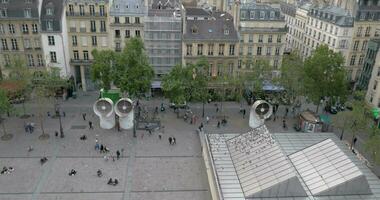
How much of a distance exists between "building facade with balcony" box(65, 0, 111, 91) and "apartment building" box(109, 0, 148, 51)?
4.09 feet

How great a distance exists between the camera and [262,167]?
1439 inches

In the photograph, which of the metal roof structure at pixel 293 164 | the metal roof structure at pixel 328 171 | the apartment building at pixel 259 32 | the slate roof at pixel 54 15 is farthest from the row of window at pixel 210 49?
the metal roof structure at pixel 328 171

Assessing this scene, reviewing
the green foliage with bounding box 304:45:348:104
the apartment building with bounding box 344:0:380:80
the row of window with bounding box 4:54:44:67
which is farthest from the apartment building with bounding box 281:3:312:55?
the row of window with bounding box 4:54:44:67

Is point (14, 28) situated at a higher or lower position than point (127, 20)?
lower

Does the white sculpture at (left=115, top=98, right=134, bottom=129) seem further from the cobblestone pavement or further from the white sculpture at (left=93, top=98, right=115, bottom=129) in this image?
the cobblestone pavement

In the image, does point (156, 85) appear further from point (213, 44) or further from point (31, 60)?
point (31, 60)

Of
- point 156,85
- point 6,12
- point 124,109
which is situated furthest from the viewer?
point 156,85

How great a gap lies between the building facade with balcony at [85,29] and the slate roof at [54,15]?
1474 mm

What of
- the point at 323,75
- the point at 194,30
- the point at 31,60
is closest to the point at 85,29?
the point at 31,60

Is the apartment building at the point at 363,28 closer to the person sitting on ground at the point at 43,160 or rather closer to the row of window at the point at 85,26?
the row of window at the point at 85,26

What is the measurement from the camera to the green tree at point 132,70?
55.0m

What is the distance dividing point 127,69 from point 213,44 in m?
17.4

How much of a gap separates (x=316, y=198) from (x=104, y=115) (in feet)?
106

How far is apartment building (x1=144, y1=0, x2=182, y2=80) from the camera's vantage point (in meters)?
64.1
